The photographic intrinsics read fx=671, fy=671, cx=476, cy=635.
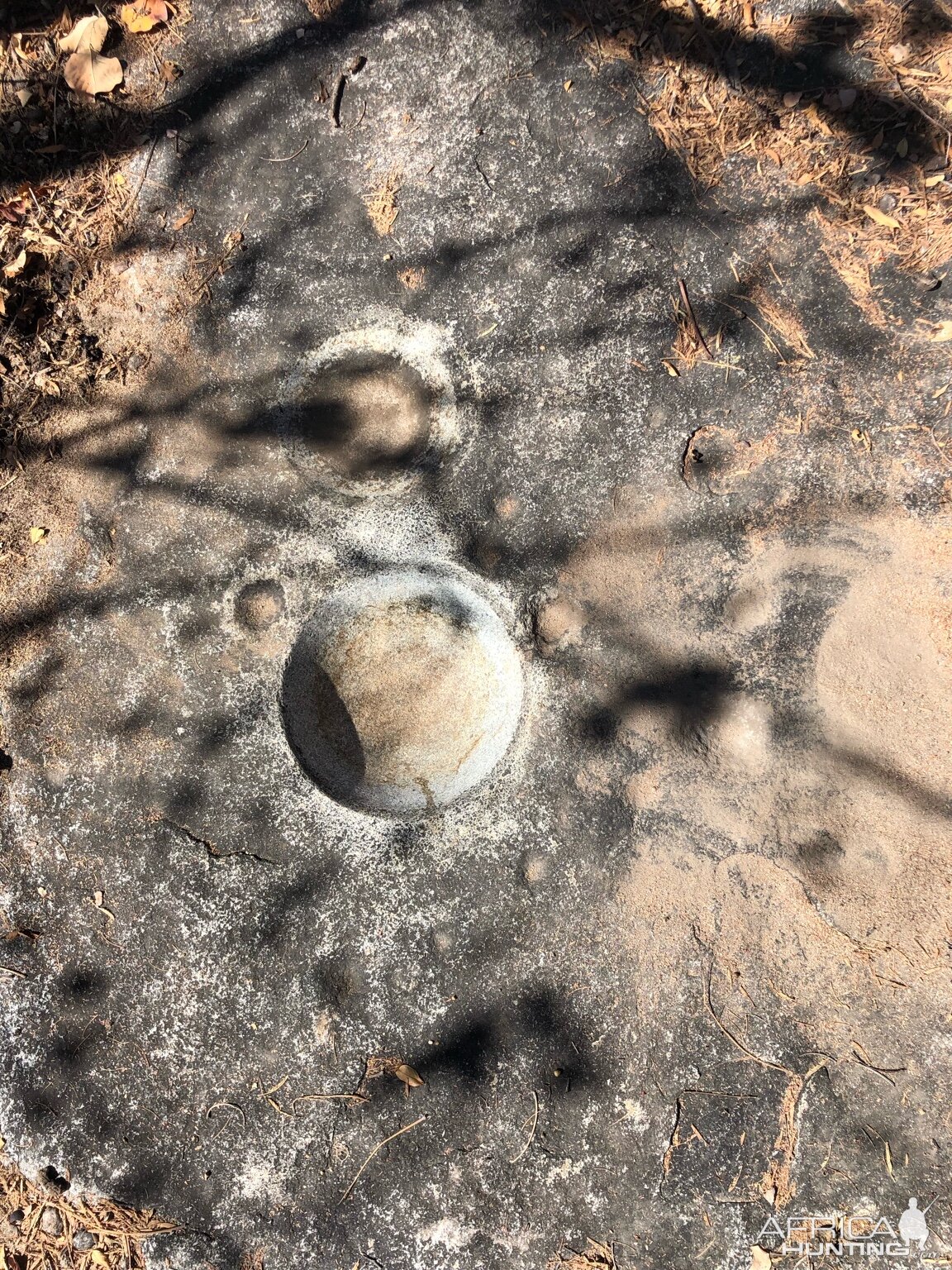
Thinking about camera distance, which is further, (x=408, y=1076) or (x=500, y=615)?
(x=500, y=615)

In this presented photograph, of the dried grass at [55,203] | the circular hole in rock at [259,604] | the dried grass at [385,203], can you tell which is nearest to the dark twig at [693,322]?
the dried grass at [385,203]

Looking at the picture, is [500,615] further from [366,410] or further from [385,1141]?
[385,1141]

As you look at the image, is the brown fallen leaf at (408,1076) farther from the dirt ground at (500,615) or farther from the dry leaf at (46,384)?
the dry leaf at (46,384)

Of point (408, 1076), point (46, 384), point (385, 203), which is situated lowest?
point (408, 1076)

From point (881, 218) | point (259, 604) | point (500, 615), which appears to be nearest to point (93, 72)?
point (259, 604)

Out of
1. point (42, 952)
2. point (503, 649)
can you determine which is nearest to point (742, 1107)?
point (503, 649)

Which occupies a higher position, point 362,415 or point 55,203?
point 55,203
